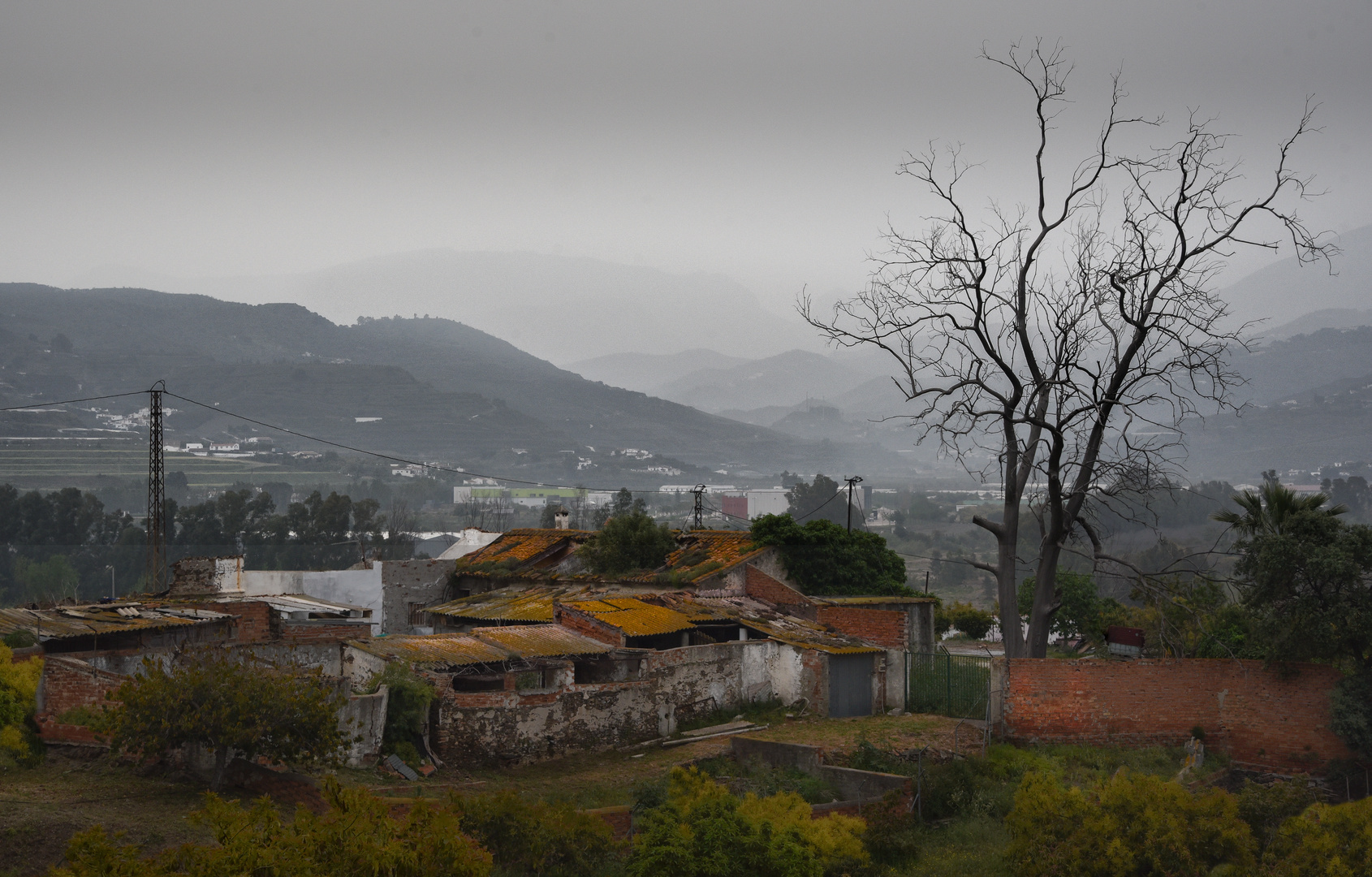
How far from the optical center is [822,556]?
30859 mm

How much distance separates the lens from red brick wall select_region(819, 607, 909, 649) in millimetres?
24906

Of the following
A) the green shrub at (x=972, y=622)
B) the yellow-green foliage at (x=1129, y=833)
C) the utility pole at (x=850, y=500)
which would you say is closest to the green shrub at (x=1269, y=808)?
the yellow-green foliage at (x=1129, y=833)

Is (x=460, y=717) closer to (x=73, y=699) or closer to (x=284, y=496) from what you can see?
(x=73, y=699)

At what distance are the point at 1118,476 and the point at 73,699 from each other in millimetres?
18522

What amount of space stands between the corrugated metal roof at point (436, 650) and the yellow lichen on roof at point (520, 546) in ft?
46.9

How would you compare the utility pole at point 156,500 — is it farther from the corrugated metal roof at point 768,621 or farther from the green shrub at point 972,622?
the green shrub at point 972,622

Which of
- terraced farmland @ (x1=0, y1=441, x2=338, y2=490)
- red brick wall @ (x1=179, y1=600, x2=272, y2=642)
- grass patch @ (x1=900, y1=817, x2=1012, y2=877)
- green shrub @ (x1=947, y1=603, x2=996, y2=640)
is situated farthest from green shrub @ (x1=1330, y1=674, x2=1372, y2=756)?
terraced farmland @ (x1=0, y1=441, x2=338, y2=490)

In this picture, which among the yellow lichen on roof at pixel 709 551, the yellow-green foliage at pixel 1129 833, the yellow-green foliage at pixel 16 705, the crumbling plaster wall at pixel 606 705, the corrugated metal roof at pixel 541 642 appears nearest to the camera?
the yellow-green foliage at pixel 1129 833

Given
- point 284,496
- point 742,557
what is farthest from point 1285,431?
point 742,557

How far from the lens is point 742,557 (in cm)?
2906

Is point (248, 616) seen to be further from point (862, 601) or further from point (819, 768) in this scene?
point (819, 768)

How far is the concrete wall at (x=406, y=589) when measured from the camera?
36.4m

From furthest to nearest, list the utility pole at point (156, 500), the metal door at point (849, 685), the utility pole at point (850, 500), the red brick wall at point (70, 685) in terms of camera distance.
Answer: the utility pole at point (850, 500)
the utility pole at point (156, 500)
the metal door at point (849, 685)
the red brick wall at point (70, 685)

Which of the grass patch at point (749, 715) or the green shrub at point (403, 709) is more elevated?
the green shrub at point (403, 709)
